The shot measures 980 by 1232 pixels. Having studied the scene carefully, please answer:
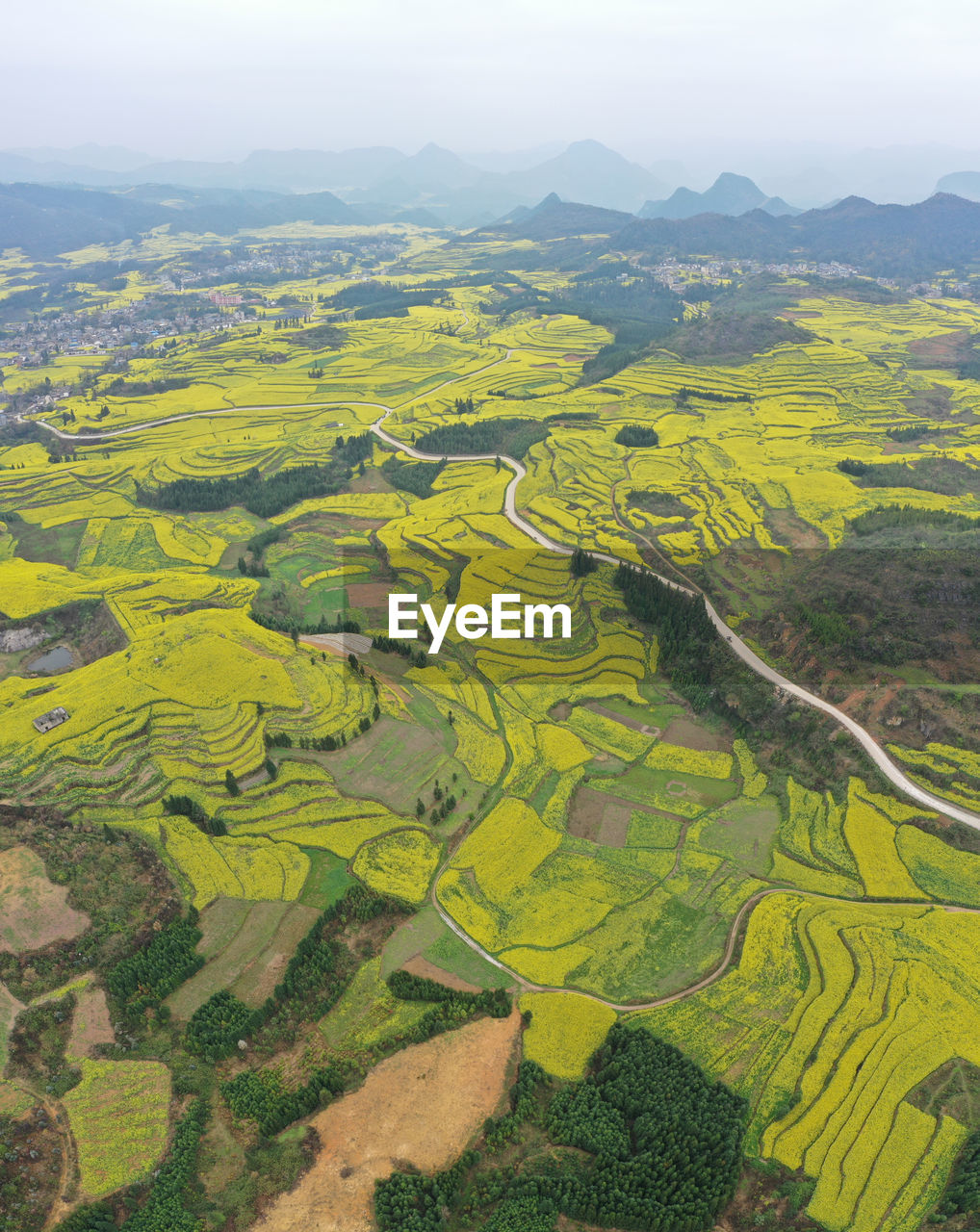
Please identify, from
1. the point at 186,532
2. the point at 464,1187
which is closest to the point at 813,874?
the point at 464,1187

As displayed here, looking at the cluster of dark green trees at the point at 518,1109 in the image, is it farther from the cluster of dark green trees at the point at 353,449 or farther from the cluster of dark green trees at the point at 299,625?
the cluster of dark green trees at the point at 353,449

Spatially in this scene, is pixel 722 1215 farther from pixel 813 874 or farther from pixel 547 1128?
pixel 813 874

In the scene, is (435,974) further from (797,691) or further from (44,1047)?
(797,691)

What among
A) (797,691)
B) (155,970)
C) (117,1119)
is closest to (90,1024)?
(155,970)

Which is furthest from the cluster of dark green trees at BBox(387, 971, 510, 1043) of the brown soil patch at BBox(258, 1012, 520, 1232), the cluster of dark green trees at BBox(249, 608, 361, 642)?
the cluster of dark green trees at BBox(249, 608, 361, 642)

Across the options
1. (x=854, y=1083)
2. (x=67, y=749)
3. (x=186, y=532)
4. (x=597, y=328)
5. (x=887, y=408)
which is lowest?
(x=854, y=1083)
